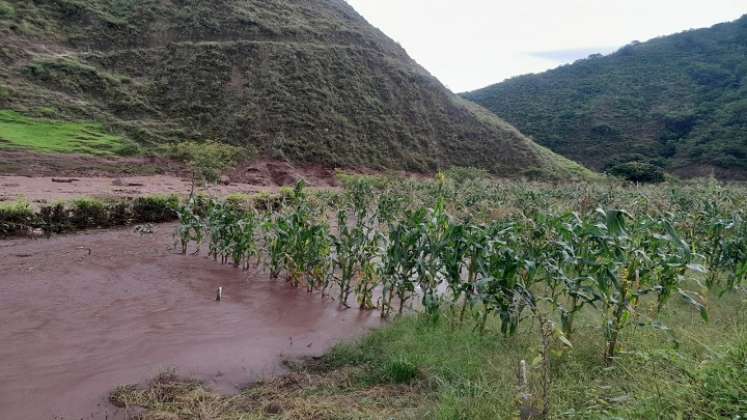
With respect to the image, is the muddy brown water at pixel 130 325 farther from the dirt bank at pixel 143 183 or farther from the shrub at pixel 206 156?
the shrub at pixel 206 156

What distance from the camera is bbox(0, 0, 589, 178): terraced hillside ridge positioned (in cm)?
2500

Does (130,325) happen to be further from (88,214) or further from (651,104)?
(651,104)

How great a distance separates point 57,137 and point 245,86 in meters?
12.5

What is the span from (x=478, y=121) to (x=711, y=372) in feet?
116

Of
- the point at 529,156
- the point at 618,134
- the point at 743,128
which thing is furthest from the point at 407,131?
the point at 743,128

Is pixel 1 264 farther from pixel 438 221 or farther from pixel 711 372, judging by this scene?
pixel 711 372

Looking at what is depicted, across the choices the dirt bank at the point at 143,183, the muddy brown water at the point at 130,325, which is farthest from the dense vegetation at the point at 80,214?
the dirt bank at the point at 143,183

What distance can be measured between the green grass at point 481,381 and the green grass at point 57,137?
18.0 metres

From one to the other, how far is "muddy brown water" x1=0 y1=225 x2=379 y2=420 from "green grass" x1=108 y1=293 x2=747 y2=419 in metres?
0.40

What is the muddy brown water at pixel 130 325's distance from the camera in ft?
12.3

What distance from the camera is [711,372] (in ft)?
7.48

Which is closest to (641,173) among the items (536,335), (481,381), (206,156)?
(206,156)

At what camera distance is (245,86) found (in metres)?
29.5

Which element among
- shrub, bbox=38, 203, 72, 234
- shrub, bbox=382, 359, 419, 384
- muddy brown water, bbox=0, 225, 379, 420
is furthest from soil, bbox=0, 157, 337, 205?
shrub, bbox=382, 359, 419, 384
